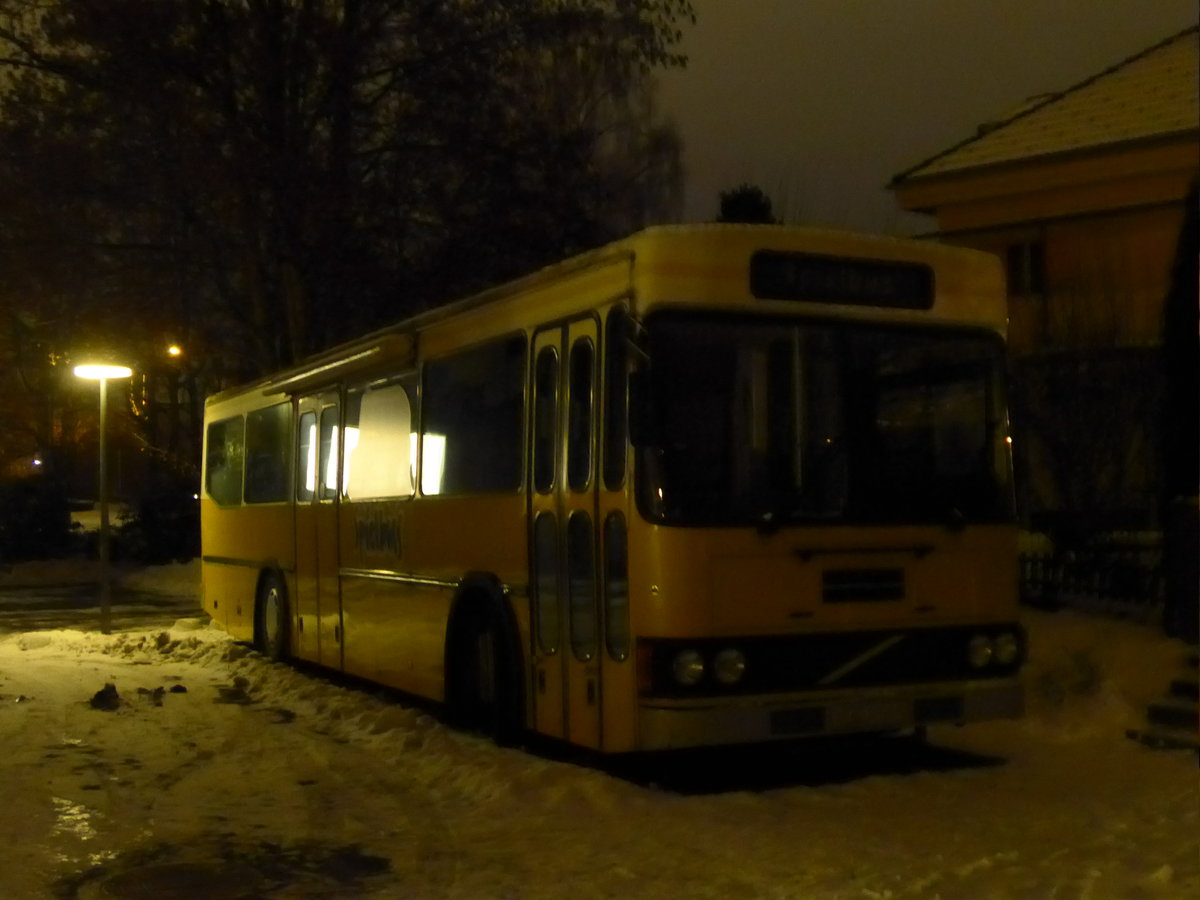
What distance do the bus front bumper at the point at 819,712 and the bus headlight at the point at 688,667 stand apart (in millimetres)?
112

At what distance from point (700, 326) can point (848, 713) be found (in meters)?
2.31

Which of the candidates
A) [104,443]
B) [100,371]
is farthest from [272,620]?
[100,371]

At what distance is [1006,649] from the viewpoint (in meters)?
9.41

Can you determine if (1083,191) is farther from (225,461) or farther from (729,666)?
(729,666)

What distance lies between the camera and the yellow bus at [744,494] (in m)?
8.56

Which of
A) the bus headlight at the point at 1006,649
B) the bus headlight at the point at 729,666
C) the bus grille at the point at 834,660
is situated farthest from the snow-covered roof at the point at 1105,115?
the bus headlight at the point at 729,666

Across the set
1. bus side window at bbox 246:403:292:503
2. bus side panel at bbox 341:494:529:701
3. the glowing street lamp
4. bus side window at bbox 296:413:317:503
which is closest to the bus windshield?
bus side panel at bbox 341:494:529:701

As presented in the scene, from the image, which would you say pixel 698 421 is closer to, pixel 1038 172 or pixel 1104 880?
pixel 1104 880

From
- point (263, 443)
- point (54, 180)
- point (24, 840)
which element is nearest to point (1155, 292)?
point (263, 443)

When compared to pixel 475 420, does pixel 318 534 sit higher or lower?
lower

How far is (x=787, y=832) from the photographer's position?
26.3 ft

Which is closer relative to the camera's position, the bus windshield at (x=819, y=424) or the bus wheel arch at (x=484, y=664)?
the bus windshield at (x=819, y=424)

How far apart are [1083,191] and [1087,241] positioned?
0.98 meters

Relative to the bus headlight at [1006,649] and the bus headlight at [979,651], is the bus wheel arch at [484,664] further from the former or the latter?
the bus headlight at [1006,649]
